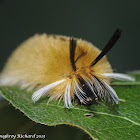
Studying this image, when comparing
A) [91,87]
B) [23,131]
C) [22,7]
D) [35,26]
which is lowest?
[23,131]

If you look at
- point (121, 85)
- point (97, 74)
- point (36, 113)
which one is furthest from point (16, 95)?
point (121, 85)

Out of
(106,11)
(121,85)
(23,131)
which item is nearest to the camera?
(23,131)

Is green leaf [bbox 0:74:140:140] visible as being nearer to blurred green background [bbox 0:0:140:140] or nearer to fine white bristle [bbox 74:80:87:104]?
fine white bristle [bbox 74:80:87:104]

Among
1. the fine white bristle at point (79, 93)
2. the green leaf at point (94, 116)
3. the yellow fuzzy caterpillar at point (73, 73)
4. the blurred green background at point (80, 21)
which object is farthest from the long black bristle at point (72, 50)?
the blurred green background at point (80, 21)

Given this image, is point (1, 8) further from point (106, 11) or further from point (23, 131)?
point (23, 131)

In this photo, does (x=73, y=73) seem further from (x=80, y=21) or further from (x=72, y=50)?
(x=80, y=21)

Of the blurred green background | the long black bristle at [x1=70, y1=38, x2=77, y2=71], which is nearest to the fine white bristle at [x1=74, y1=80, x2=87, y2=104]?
the long black bristle at [x1=70, y1=38, x2=77, y2=71]

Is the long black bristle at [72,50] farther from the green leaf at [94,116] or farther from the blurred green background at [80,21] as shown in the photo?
the blurred green background at [80,21]
